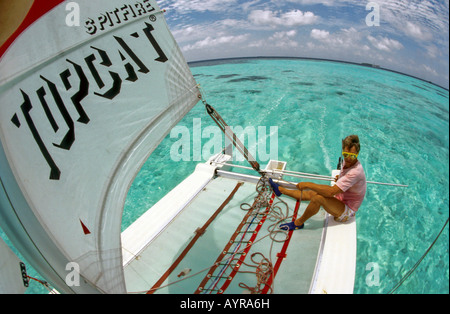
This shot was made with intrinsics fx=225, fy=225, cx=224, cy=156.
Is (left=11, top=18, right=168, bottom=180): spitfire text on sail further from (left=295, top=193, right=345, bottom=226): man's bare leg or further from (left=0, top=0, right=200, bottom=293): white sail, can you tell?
(left=295, top=193, right=345, bottom=226): man's bare leg

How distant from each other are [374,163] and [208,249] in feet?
19.8

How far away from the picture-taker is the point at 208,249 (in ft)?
8.40

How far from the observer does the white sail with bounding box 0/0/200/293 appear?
115 cm

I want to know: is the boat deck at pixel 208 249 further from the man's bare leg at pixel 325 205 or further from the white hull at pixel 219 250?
the man's bare leg at pixel 325 205

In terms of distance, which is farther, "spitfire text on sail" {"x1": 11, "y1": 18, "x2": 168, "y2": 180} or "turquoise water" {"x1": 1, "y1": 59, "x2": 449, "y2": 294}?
"turquoise water" {"x1": 1, "y1": 59, "x2": 449, "y2": 294}

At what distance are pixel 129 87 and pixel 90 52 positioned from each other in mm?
344

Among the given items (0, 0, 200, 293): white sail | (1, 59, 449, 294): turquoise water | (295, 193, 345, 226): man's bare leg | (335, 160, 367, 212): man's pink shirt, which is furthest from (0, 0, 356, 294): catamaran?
(1, 59, 449, 294): turquoise water

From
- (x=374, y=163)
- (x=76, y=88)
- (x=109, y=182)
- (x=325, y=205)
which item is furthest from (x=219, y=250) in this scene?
(x=374, y=163)

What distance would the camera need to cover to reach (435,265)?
11.7 ft

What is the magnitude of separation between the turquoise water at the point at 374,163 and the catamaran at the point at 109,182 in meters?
1.63

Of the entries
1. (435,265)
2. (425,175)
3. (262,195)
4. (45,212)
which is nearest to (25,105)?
(45,212)

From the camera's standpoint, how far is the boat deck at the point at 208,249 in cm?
216

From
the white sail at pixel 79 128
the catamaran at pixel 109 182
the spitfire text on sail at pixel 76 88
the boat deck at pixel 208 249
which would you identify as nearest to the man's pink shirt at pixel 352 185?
the catamaran at pixel 109 182

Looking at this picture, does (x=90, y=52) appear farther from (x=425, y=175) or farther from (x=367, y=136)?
(x=367, y=136)
